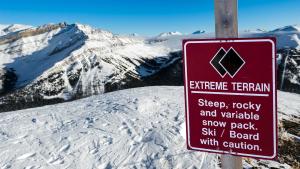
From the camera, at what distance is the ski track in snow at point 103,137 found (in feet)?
41.9

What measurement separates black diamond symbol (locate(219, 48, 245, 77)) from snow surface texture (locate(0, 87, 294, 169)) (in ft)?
28.3

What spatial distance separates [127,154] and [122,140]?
4.64 ft

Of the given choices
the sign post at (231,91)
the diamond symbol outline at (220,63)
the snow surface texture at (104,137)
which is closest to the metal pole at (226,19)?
the sign post at (231,91)

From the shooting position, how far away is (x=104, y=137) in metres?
15.1

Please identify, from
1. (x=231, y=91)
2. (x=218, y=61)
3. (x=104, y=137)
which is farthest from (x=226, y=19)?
(x=104, y=137)

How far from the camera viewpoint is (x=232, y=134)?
400 centimetres

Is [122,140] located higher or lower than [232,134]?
lower

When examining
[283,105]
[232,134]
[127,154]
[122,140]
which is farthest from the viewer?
[283,105]

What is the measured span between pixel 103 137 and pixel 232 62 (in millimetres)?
11831

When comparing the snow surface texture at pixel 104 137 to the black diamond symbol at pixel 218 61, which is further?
the snow surface texture at pixel 104 137

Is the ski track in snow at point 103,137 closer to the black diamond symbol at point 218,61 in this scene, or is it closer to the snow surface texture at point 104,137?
the snow surface texture at point 104,137

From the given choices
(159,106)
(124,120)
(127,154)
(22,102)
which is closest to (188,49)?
(127,154)

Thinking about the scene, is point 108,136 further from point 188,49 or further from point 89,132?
point 188,49

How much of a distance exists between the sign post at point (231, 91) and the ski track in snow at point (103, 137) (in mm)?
8245
